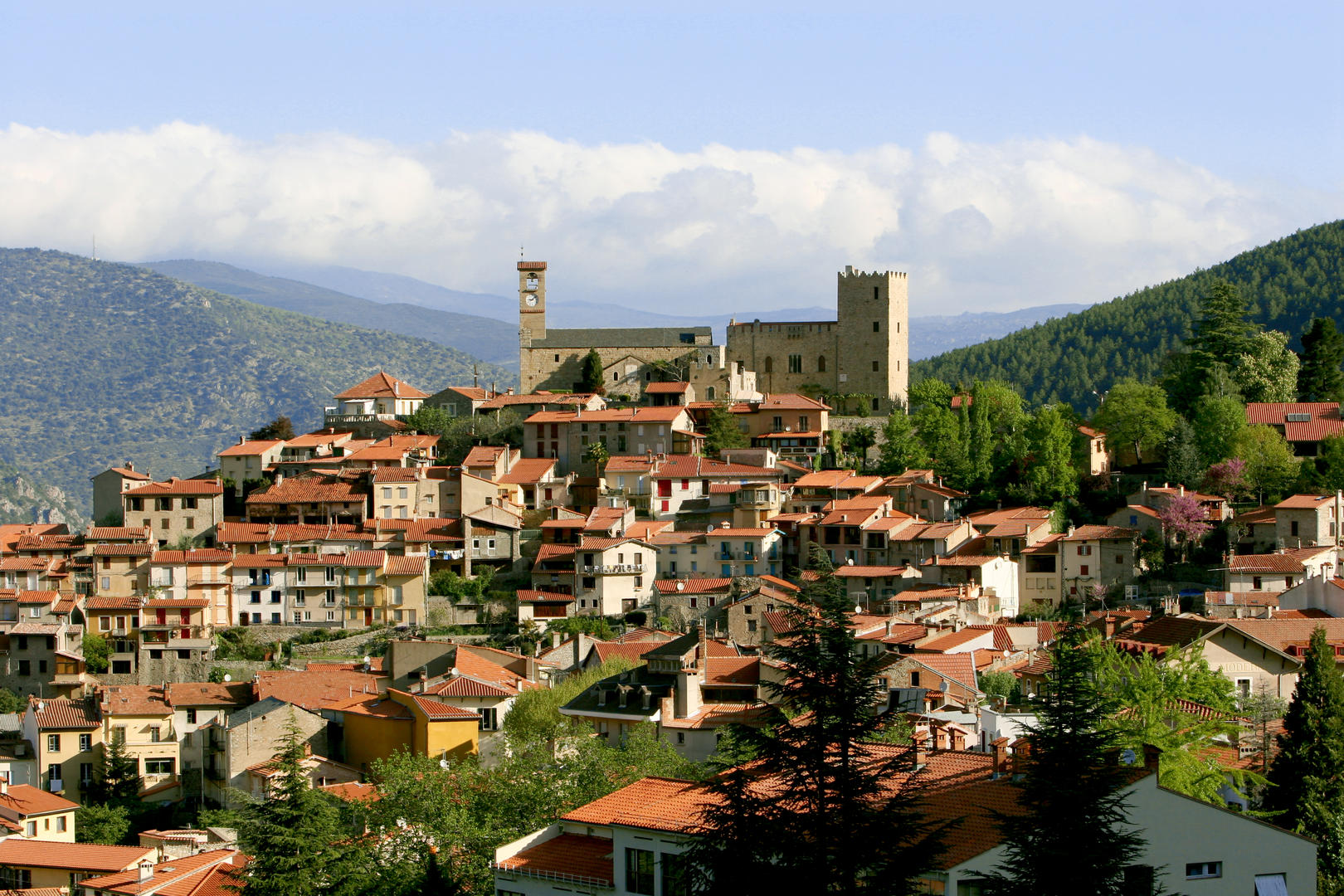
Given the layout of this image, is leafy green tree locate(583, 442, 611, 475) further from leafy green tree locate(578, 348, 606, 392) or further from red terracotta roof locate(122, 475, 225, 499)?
red terracotta roof locate(122, 475, 225, 499)

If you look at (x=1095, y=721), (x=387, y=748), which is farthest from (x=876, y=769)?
(x=387, y=748)

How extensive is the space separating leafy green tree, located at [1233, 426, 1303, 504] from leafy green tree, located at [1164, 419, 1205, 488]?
1748 millimetres

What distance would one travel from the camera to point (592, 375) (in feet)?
295

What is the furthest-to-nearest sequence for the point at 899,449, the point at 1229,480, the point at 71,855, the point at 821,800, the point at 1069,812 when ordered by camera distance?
the point at 899,449 → the point at 1229,480 → the point at 71,855 → the point at 1069,812 → the point at 821,800

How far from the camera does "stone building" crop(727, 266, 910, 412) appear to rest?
8869 cm

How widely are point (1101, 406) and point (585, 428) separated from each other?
81.0ft

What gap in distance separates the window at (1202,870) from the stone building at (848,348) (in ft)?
206

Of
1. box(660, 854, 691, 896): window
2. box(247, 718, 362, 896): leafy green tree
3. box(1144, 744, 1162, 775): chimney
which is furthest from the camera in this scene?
A: box(247, 718, 362, 896): leafy green tree

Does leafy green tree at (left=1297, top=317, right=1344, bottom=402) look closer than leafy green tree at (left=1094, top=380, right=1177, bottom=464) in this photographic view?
No

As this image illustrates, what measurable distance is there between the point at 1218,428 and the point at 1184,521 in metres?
8.91

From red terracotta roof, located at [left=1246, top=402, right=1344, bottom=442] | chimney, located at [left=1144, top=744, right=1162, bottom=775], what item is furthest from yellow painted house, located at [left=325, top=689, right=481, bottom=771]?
red terracotta roof, located at [left=1246, top=402, right=1344, bottom=442]

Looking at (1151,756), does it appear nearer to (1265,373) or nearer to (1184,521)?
(1184,521)

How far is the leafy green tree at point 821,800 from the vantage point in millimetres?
20281

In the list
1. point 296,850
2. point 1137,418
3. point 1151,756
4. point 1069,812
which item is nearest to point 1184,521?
point 1137,418
